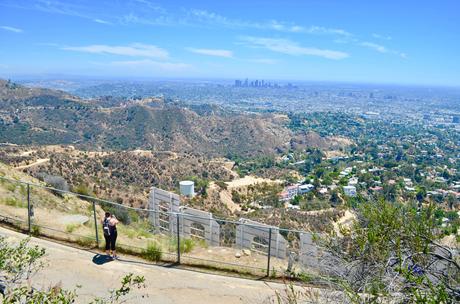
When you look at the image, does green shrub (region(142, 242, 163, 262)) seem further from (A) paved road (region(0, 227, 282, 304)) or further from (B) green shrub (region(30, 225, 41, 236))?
(B) green shrub (region(30, 225, 41, 236))

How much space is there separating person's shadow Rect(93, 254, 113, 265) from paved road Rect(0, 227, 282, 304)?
0.11 m

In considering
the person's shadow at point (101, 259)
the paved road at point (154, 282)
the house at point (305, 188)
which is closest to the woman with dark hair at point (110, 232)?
the person's shadow at point (101, 259)

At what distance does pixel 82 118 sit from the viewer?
131750mm

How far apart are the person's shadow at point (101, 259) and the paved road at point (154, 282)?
11cm

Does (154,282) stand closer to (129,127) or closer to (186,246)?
(186,246)

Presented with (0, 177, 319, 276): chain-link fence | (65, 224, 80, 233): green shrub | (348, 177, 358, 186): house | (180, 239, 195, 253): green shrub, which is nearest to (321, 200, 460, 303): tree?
(0, 177, 319, 276): chain-link fence

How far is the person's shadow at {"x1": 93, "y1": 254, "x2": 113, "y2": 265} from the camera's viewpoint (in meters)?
8.42

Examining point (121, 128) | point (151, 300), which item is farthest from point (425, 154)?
point (151, 300)

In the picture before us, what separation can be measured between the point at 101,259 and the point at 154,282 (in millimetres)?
1612

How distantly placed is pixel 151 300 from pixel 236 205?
38.1 metres

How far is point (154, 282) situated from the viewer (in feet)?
25.5

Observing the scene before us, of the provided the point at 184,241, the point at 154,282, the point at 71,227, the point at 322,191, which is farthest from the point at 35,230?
the point at 322,191

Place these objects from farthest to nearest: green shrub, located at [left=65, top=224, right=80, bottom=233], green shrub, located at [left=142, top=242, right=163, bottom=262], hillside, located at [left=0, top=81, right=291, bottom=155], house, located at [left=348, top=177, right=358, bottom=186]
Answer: hillside, located at [left=0, top=81, right=291, bottom=155] < house, located at [left=348, top=177, right=358, bottom=186] < green shrub, located at [left=65, top=224, right=80, bottom=233] < green shrub, located at [left=142, top=242, right=163, bottom=262]

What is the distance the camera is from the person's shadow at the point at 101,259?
8.42 m
